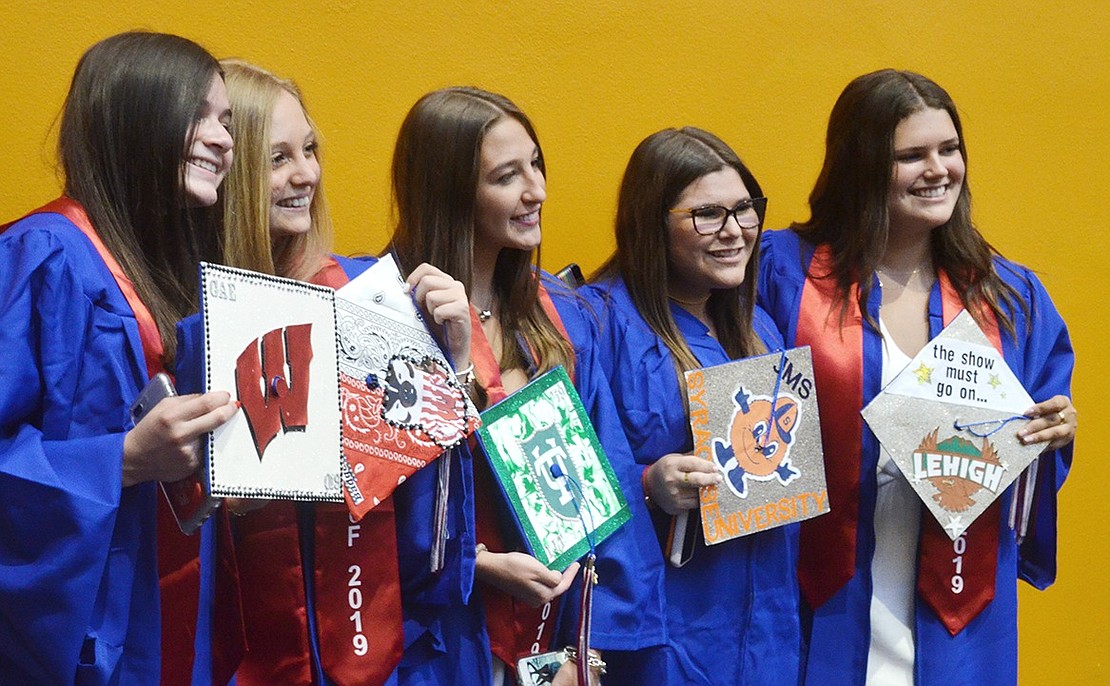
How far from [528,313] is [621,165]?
1.07 meters

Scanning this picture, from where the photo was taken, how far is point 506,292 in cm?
276

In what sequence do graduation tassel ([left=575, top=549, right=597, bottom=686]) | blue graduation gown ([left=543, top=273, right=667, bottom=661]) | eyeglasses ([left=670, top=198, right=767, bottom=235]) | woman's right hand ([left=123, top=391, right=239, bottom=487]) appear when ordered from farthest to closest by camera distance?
1. eyeglasses ([left=670, top=198, right=767, bottom=235])
2. blue graduation gown ([left=543, top=273, right=667, bottom=661])
3. graduation tassel ([left=575, top=549, right=597, bottom=686])
4. woman's right hand ([left=123, top=391, right=239, bottom=487])

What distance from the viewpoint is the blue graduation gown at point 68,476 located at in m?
1.90

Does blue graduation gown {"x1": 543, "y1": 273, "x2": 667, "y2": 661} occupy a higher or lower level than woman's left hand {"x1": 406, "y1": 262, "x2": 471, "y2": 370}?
lower

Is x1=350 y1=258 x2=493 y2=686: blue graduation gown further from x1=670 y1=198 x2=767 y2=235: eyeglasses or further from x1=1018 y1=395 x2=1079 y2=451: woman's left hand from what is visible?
x1=1018 y1=395 x2=1079 y2=451: woman's left hand

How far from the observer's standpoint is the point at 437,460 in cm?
237

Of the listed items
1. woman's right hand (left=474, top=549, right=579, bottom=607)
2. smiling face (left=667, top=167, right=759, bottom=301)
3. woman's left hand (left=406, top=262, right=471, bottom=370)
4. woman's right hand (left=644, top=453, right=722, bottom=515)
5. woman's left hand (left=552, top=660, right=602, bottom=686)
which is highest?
smiling face (left=667, top=167, right=759, bottom=301)

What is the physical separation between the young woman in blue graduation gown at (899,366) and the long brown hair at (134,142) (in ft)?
4.92

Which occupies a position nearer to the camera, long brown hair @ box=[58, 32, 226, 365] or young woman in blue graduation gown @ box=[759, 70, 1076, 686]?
long brown hair @ box=[58, 32, 226, 365]

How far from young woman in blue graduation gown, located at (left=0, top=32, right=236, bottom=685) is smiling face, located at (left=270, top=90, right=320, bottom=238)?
0.76 feet

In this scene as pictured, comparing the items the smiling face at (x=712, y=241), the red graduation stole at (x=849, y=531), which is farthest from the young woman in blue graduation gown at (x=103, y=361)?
the red graduation stole at (x=849, y=531)

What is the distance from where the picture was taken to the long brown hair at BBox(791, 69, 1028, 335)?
10.3ft

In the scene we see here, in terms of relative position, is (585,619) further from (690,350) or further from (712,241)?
(712,241)

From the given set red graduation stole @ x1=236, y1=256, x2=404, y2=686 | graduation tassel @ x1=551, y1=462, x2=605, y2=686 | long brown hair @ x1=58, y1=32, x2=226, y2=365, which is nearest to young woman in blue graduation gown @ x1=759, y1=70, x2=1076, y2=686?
graduation tassel @ x1=551, y1=462, x2=605, y2=686
